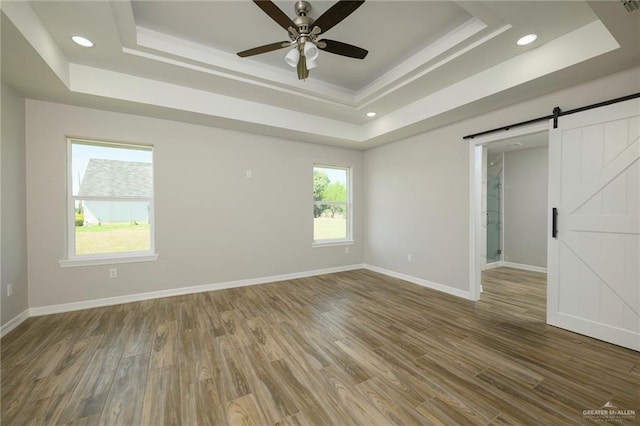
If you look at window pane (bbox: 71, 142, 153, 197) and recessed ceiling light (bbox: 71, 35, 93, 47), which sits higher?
recessed ceiling light (bbox: 71, 35, 93, 47)

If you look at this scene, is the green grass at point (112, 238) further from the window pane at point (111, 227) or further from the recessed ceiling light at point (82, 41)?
the recessed ceiling light at point (82, 41)

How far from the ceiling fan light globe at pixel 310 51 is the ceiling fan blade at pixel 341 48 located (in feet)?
0.42

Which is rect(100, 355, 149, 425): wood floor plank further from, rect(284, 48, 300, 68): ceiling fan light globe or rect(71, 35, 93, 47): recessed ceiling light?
rect(71, 35, 93, 47): recessed ceiling light

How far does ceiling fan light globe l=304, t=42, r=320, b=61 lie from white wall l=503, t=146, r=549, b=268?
5552 millimetres

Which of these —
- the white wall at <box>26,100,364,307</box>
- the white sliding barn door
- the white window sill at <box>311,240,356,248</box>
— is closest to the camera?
the white sliding barn door

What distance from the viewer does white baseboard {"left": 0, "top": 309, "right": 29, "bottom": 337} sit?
8.17ft

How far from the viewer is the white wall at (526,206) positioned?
525 cm

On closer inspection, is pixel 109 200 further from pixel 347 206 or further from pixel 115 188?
pixel 347 206

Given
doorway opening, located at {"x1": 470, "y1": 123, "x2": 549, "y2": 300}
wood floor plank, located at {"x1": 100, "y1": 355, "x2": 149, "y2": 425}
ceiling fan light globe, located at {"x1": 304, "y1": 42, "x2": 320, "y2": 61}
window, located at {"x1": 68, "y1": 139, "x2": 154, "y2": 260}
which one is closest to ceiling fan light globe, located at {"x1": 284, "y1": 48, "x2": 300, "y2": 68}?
ceiling fan light globe, located at {"x1": 304, "y1": 42, "x2": 320, "y2": 61}

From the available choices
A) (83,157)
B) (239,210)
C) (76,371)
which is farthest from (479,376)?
(83,157)

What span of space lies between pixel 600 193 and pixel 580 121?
75 cm

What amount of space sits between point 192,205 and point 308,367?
293cm

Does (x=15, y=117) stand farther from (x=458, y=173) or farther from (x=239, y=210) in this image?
(x=458, y=173)

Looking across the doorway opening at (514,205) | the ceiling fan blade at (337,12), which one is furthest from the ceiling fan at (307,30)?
the doorway opening at (514,205)
